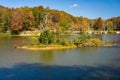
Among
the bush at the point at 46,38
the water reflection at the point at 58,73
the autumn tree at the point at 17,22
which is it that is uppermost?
the autumn tree at the point at 17,22

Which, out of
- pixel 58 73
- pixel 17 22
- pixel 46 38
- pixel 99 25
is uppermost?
pixel 17 22

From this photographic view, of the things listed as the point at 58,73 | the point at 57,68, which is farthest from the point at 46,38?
the point at 58,73

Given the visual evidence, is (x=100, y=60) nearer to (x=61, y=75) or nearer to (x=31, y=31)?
(x=61, y=75)

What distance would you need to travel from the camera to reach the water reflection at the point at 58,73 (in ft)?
50.4

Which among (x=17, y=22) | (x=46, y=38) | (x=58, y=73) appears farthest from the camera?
(x=17, y=22)

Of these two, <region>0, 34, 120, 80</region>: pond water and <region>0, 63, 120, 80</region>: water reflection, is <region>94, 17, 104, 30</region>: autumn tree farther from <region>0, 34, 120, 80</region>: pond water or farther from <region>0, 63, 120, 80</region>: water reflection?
<region>0, 63, 120, 80</region>: water reflection

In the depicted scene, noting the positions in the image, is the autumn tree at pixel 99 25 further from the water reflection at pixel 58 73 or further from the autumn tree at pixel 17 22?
the water reflection at pixel 58 73

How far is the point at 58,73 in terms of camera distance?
54.4 ft

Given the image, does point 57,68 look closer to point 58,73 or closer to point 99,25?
point 58,73

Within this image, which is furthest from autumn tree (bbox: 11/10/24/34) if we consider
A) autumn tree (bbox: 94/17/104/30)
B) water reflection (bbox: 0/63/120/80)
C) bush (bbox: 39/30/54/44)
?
water reflection (bbox: 0/63/120/80)

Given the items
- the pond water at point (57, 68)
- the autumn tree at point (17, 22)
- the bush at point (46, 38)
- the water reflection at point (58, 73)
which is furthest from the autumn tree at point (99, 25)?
the water reflection at point (58, 73)

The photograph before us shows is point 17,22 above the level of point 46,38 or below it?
above

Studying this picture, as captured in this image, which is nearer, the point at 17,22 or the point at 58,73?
the point at 58,73

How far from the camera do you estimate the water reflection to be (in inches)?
605
